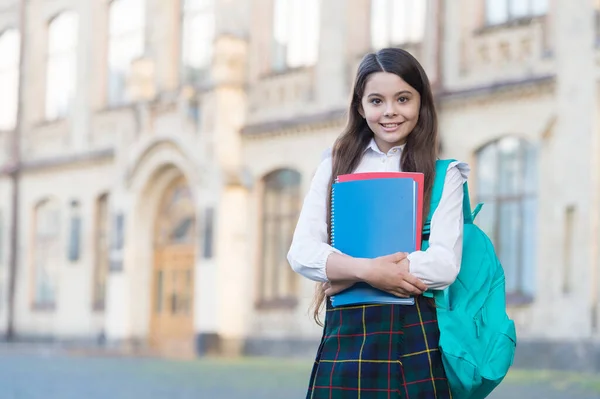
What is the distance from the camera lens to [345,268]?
2891mm

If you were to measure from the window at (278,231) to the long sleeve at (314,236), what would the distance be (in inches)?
763

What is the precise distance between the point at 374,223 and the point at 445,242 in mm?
180

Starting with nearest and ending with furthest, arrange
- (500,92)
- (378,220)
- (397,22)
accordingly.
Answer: (378,220), (500,92), (397,22)

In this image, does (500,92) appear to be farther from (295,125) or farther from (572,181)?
(295,125)

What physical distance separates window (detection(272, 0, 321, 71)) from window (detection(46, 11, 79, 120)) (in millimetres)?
7601

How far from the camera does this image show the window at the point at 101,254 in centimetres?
2761

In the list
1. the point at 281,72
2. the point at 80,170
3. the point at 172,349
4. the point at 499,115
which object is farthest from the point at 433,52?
the point at 80,170

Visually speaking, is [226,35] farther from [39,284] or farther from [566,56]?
[39,284]

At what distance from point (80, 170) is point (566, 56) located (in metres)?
14.5

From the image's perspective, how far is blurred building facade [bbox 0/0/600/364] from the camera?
57.0ft

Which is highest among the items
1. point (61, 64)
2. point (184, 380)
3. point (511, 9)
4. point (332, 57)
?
point (61, 64)

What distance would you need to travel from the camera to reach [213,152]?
2338cm

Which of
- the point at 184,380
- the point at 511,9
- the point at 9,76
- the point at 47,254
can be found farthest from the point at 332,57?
the point at 9,76

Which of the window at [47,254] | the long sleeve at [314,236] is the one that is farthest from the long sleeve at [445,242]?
the window at [47,254]
